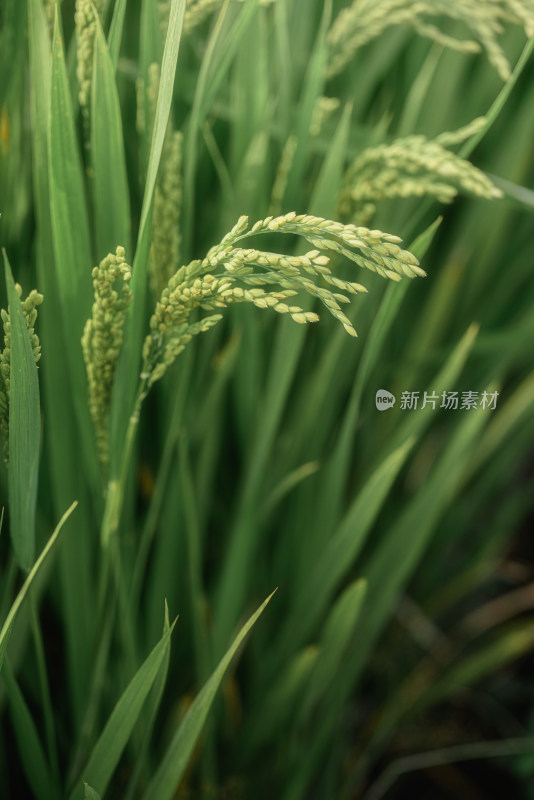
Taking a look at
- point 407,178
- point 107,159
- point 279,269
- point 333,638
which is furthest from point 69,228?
point 333,638

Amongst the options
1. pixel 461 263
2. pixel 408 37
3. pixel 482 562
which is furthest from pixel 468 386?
pixel 408 37

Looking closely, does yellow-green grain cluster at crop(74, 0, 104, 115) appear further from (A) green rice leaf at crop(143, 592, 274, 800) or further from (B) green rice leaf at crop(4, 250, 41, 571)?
(A) green rice leaf at crop(143, 592, 274, 800)

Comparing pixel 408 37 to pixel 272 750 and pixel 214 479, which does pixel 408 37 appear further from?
pixel 272 750

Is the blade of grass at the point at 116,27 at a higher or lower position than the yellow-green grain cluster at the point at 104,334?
higher

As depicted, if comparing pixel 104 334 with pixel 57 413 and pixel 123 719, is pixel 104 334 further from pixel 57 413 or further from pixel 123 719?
pixel 123 719

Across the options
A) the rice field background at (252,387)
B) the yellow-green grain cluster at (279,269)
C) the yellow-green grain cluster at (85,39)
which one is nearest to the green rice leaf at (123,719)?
the rice field background at (252,387)

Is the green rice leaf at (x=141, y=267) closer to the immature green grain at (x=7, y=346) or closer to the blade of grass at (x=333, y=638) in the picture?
the immature green grain at (x=7, y=346)

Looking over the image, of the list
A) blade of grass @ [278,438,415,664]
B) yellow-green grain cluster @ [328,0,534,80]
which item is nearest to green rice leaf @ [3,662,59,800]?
blade of grass @ [278,438,415,664]
